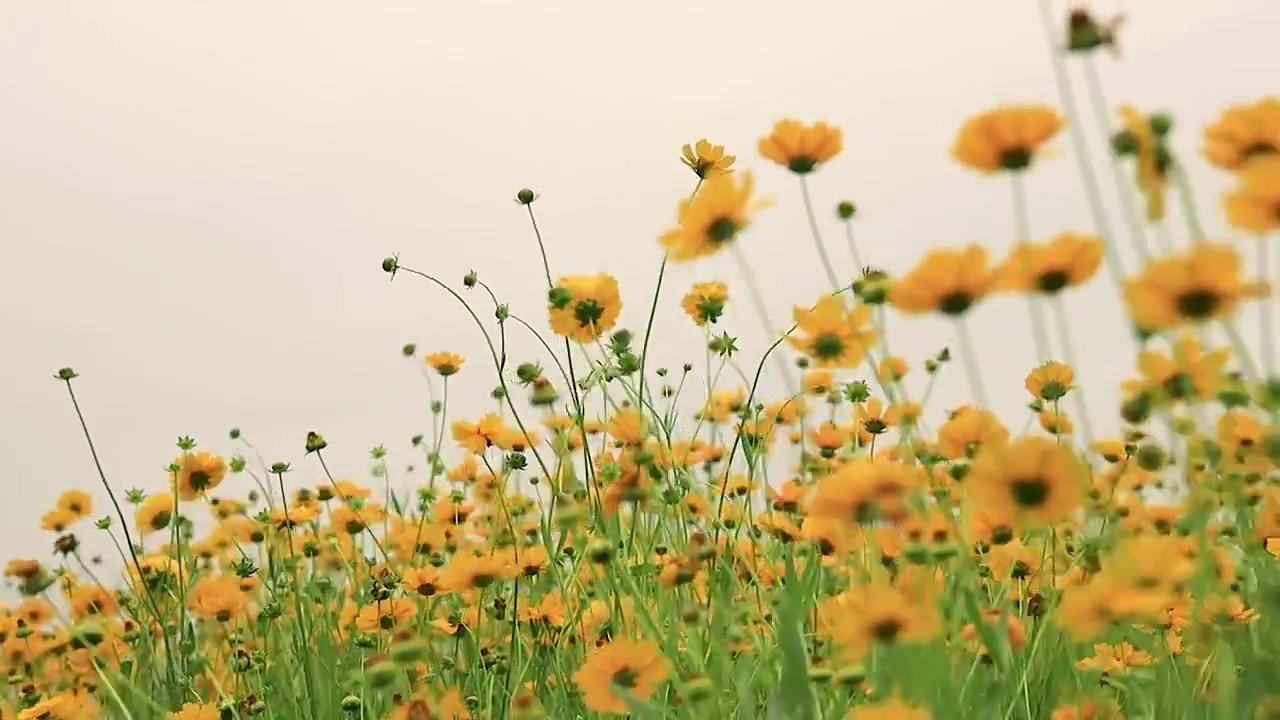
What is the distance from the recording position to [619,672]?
32.5 inches

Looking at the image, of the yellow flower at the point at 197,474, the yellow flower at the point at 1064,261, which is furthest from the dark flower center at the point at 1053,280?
the yellow flower at the point at 197,474

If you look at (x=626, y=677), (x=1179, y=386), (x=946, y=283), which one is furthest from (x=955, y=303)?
(x=626, y=677)

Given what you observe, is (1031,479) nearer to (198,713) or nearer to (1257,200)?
(1257,200)

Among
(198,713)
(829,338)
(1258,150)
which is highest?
(1258,150)

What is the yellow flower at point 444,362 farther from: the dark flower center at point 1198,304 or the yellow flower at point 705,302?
the dark flower center at point 1198,304

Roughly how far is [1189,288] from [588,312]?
0.69 meters

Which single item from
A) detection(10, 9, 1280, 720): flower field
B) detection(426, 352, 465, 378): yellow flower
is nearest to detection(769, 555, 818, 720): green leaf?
detection(10, 9, 1280, 720): flower field

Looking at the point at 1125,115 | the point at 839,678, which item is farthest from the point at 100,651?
the point at 1125,115

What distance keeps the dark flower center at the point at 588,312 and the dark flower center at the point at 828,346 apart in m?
0.25

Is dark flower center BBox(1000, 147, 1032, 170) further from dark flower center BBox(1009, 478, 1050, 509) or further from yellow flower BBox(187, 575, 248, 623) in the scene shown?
yellow flower BBox(187, 575, 248, 623)

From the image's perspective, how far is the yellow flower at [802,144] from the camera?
1026mm

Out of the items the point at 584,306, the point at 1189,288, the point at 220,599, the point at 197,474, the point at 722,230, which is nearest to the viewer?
the point at 1189,288

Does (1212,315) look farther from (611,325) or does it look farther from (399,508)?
(399,508)

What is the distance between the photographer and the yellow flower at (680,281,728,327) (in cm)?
125
